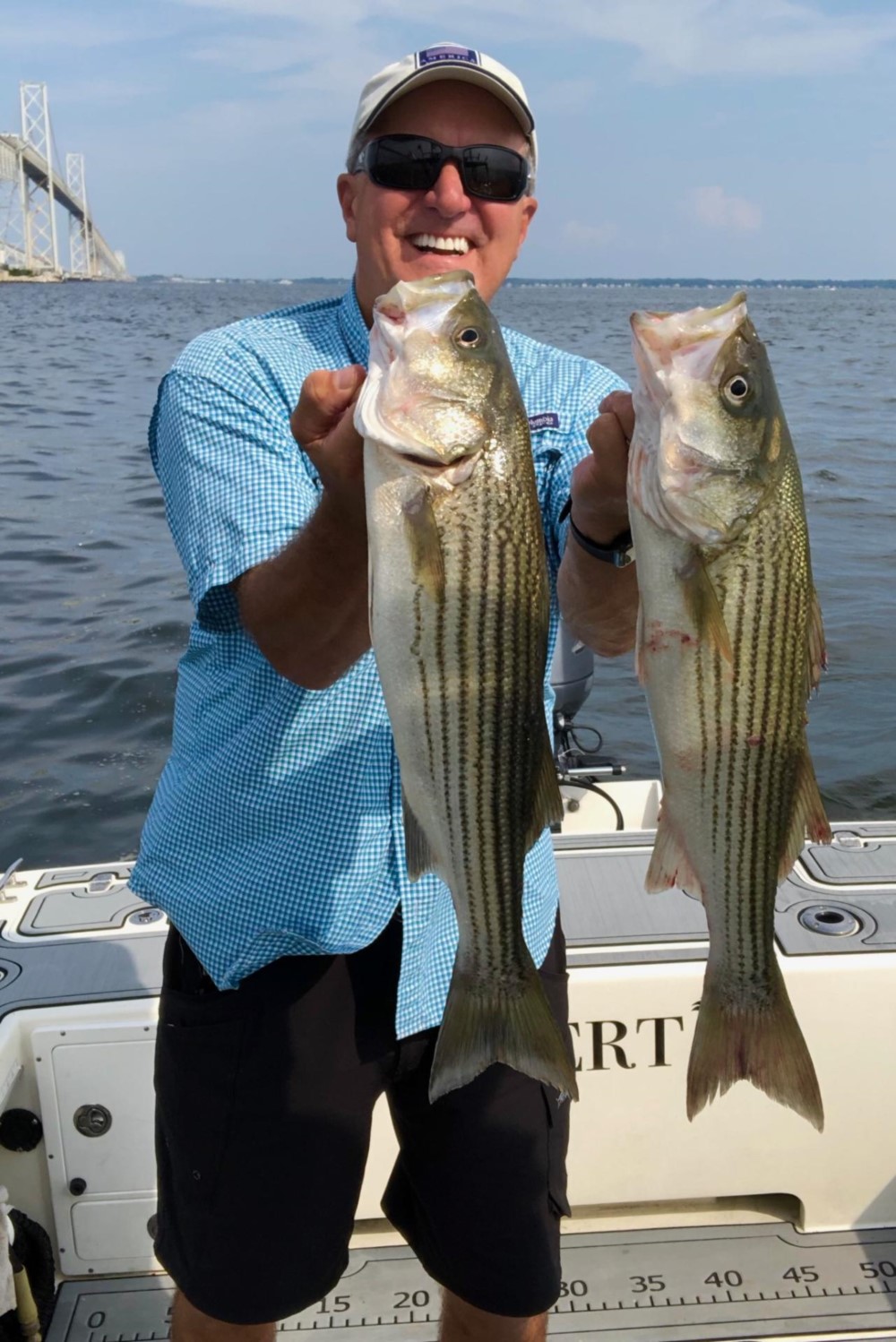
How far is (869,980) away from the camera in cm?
354

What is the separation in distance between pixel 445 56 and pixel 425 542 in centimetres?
133

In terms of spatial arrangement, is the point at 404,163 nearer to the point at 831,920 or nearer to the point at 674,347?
the point at 674,347

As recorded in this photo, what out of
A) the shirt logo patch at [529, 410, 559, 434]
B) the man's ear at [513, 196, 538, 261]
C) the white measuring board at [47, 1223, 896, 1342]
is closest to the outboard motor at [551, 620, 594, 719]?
the shirt logo patch at [529, 410, 559, 434]

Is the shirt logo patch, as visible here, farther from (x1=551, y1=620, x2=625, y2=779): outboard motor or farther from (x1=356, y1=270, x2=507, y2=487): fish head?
(x1=551, y1=620, x2=625, y2=779): outboard motor

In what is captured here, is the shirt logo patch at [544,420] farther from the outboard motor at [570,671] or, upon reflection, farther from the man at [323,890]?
the outboard motor at [570,671]

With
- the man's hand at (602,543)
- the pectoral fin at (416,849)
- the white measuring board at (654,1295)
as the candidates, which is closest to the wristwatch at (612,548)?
the man's hand at (602,543)

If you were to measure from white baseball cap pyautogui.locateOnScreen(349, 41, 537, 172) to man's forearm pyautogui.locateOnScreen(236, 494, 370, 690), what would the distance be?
1.14 m

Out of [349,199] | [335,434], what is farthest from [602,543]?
[349,199]

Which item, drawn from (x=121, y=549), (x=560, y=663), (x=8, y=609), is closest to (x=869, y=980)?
Result: (x=560, y=663)

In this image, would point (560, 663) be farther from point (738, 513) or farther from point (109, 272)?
point (109, 272)

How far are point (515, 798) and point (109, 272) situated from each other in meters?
163

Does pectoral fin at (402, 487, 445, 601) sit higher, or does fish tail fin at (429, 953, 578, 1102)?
pectoral fin at (402, 487, 445, 601)

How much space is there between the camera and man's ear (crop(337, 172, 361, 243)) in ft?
8.87

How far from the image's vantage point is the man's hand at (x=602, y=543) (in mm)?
1995
